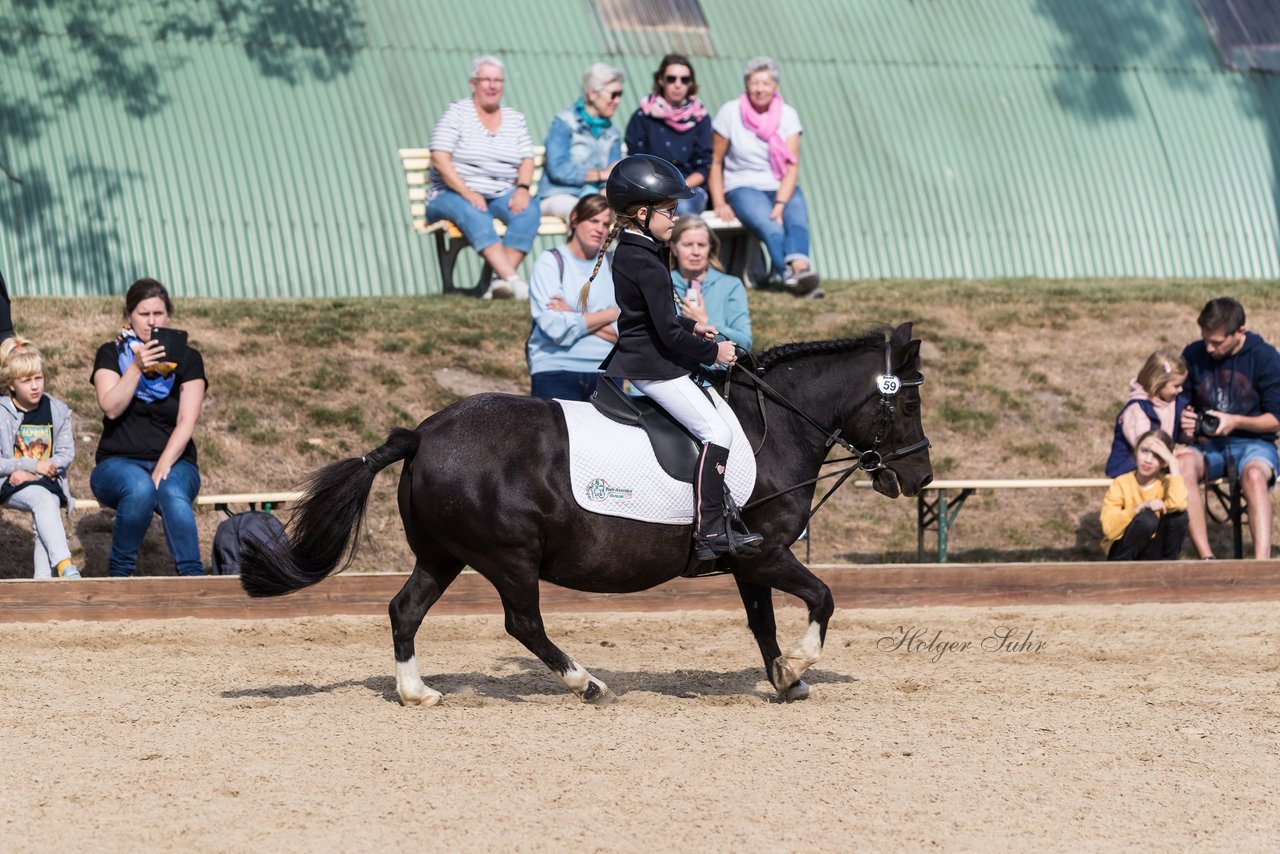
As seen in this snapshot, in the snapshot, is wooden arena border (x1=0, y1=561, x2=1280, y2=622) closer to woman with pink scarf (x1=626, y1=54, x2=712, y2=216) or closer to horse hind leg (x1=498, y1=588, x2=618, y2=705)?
horse hind leg (x1=498, y1=588, x2=618, y2=705)

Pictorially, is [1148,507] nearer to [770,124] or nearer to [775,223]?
[775,223]

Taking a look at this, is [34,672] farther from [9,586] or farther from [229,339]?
[229,339]

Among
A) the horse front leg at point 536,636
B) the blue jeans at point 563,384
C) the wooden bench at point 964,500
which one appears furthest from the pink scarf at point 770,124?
the horse front leg at point 536,636

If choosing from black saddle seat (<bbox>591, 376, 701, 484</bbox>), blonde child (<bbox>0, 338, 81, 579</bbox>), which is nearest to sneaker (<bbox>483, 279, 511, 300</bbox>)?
blonde child (<bbox>0, 338, 81, 579</bbox>)

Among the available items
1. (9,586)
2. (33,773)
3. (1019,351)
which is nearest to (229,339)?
(9,586)

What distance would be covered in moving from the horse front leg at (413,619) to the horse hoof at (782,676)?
1.40 metres

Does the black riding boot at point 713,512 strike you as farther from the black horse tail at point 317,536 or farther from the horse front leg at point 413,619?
the black horse tail at point 317,536

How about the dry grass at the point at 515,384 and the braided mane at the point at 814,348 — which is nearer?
the braided mane at the point at 814,348

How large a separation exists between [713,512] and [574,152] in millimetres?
6350

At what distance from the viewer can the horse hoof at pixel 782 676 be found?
23.5 feet

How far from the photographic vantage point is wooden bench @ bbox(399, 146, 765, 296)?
45.4 ft

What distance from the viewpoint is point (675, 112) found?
12.8m

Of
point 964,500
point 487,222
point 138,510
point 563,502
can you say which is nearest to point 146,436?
point 138,510

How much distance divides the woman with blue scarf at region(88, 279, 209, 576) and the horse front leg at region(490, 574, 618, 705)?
9.60 feet
